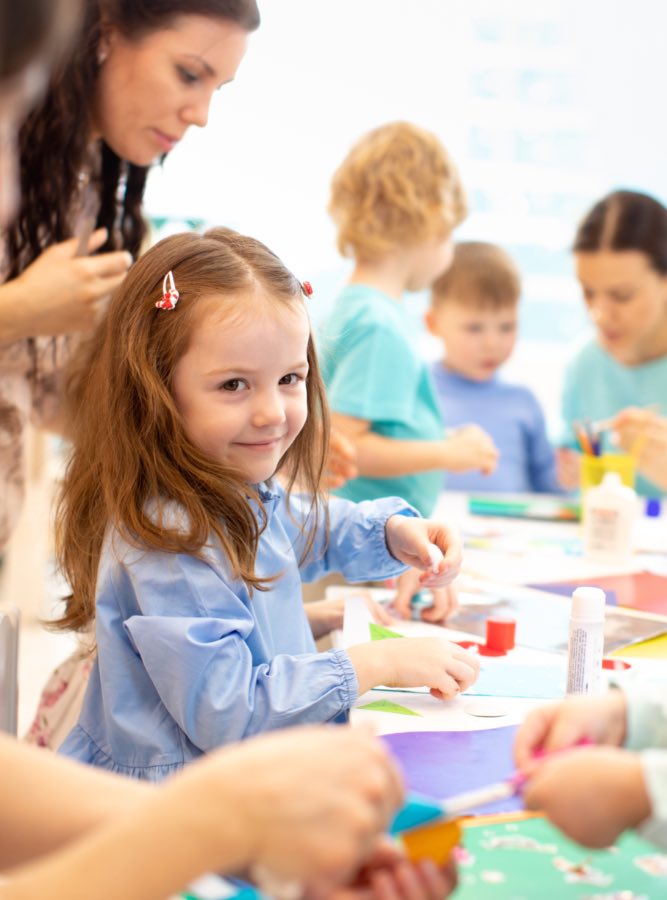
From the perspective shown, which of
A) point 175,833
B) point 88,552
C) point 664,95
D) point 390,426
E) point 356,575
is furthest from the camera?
point 664,95

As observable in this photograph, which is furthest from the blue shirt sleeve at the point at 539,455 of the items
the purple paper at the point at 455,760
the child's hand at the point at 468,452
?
the purple paper at the point at 455,760

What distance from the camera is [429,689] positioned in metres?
1.09

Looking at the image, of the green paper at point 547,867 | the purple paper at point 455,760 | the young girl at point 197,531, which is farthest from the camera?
the young girl at point 197,531

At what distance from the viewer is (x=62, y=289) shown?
1.41 meters

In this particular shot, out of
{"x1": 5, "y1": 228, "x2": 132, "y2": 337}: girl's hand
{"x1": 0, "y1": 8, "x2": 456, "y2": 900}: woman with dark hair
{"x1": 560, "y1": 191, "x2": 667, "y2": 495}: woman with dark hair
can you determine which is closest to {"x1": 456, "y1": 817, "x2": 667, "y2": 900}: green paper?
{"x1": 0, "y1": 8, "x2": 456, "y2": 900}: woman with dark hair

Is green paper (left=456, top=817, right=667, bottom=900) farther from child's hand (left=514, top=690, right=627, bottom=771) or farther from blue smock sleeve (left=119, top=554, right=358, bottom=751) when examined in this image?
blue smock sleeve (left=119, top=554, right=358, bottom=751)

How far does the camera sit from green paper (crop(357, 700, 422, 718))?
3.39 feet

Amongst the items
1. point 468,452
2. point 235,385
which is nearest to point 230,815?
point 235,385

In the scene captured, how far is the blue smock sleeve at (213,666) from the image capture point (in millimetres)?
952

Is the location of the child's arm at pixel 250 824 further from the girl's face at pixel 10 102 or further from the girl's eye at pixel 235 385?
the girl's eye at pixel 235 385

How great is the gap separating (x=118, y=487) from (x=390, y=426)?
92 centimetres

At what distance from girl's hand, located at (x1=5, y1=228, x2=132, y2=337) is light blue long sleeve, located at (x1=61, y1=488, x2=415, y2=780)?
45cm

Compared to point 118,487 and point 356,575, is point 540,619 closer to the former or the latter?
point 356,575

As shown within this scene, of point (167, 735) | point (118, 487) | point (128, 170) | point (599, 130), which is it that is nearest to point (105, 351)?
point (118, 487)
